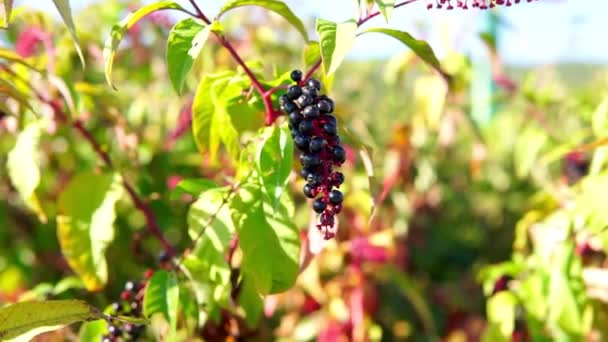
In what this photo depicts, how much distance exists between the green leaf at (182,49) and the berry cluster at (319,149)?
15 cm

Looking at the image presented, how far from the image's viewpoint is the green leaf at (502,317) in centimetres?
169

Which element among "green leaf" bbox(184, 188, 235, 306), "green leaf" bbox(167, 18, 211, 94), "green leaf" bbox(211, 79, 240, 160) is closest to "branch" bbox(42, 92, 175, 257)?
"green leaf" bbox(184, 188, 235, 306)

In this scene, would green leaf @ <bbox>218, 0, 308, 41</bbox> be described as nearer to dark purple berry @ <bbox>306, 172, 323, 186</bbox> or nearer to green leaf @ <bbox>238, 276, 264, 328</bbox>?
dark purple berry @ <bbox>306, 172, 323, 186</bbox>

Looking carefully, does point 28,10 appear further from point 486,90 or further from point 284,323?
point 486,90

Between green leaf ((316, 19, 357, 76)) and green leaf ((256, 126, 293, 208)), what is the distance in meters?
0.16

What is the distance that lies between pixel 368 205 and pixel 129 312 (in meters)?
0.95

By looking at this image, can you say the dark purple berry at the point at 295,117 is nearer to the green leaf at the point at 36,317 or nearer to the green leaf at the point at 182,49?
the green leaf at the point at 182,49

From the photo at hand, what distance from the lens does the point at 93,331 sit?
124 cm

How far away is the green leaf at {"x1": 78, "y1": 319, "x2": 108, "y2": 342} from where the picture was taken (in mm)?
1229

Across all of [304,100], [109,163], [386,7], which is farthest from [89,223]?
[386,7]

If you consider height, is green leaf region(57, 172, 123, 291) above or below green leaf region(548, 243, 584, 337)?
above

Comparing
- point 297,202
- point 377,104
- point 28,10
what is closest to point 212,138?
point 28,10

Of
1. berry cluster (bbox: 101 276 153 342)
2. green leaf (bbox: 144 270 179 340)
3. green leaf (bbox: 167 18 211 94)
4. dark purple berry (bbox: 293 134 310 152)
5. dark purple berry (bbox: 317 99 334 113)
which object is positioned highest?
green leaf (bbox: 167 18 211 94)

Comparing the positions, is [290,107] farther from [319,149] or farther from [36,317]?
[36,317]
